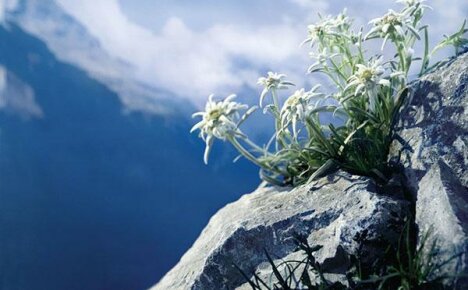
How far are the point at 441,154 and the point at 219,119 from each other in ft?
2.55

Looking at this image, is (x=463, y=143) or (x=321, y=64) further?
(x=321, y=64)

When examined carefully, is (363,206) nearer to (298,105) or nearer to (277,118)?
(298,105)

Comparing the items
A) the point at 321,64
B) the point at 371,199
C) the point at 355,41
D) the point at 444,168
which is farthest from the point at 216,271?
the point at 355,41

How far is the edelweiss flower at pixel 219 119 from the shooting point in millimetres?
2131

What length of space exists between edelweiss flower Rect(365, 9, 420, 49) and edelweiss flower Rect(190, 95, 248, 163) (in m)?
0.59

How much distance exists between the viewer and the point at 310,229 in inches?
79.6

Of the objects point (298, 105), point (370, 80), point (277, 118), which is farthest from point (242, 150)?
point (370, 80)

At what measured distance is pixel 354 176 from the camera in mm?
2143

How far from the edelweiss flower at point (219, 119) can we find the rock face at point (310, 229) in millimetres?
329

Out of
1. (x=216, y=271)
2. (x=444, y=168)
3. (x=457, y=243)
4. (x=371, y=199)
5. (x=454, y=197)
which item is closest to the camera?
(x=457, y=243)

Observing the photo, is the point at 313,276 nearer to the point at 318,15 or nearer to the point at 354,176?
the point at 354,176

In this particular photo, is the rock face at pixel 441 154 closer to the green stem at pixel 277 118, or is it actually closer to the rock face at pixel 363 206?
the rock face at pixel 363 206

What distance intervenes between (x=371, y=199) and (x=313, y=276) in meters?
0.31

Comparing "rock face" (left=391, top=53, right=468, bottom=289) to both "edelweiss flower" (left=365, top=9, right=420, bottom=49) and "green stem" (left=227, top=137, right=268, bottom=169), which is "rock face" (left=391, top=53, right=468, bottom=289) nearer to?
"edelweiss flower" (left=365, top=9, right=420, bottom=49)
